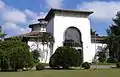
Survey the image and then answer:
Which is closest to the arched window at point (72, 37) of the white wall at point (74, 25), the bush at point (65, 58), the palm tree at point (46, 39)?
the white wall at point (74, 25)

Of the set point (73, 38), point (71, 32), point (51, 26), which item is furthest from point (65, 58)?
point (51, 26)

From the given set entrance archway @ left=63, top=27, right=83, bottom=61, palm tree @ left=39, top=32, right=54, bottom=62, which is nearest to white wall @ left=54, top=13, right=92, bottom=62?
entrance archway @ left=63, top=27, right=83, bottom=61

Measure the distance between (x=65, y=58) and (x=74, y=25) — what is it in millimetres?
27289

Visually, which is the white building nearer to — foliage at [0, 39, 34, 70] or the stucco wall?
the stucco wall

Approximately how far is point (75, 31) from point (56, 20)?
5.37 metres

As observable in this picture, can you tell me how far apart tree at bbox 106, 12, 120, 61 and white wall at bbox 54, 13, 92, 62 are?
522 centimetres

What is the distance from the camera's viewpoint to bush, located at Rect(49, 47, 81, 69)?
54.2m

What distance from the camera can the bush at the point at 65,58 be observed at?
54.2 meters

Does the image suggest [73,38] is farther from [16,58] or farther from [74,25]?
[16,58]

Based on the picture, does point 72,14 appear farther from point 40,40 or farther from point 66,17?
point 40,40

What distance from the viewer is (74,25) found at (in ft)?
264

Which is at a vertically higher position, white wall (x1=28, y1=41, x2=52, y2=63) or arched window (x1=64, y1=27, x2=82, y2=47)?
arched window (x1=64, y1=27, x2=82, y2=47)

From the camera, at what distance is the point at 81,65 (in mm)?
58156

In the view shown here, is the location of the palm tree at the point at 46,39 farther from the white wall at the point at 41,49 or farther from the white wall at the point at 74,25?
the white wall at the point at 74,25
